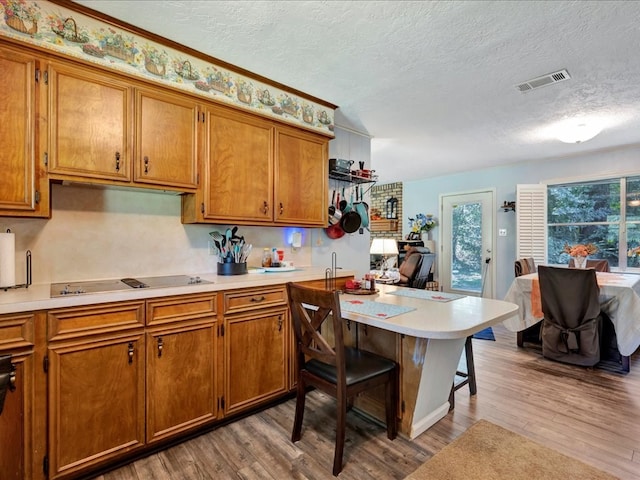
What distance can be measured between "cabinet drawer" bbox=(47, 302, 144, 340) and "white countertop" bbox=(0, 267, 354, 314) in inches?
1.4

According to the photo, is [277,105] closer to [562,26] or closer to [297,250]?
[297,250]

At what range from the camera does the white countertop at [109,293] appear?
58.8 inches

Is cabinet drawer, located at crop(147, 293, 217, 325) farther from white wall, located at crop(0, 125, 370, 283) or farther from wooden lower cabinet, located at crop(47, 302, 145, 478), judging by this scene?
white wall, located at crop(0, 125, 370, 283)

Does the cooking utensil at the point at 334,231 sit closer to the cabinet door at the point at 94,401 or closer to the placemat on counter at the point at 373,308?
the placemat on counter at the point at 373,308

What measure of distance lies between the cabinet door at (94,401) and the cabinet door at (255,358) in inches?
20.4

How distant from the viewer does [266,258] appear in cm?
292

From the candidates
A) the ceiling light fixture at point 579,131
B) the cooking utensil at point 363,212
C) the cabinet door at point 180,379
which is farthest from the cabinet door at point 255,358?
the ceiling light fixture at point 579,131

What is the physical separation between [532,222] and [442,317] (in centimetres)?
426

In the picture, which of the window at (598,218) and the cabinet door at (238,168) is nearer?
the cabinet door at (238,168)

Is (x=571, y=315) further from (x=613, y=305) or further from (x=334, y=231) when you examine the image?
(x=334, y=231)

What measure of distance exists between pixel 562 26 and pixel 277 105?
192 centimetres

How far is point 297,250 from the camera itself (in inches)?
126

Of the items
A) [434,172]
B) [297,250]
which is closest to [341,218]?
[297,250]

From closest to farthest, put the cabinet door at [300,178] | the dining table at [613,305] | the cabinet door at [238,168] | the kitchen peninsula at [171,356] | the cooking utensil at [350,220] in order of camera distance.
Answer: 1. the kitchen peninsula at [171,356]
2. the cabinet door at [238,168]
3. the cabinet door at [300,178]
4. the dining table at [613,305]
5. the cooking utensil at [350,220]
